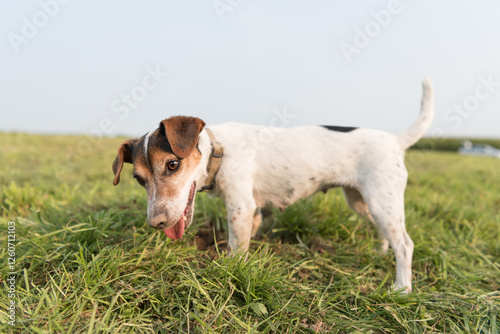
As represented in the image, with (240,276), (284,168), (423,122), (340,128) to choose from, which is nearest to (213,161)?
(284,168)

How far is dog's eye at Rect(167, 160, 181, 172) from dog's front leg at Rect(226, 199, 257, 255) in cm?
66

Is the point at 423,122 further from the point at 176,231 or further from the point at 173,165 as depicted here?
the point at 176,231

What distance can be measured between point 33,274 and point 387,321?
9.52ft

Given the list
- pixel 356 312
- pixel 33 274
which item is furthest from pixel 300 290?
pixel 33 274

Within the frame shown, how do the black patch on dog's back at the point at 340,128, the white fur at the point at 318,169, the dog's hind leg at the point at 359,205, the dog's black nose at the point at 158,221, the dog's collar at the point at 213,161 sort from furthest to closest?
the dog's hind leg at the point at 359,205
the black patch on dog's back at the point at 340,128
the white fur at the point at 318,169
the dog's collar at the point at 213,161
the dog's black nose at the point at 158,221

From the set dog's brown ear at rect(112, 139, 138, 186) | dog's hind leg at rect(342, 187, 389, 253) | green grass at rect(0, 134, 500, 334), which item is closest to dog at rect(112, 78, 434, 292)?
dog's brown ear at rect(112, 139, 138, 186)

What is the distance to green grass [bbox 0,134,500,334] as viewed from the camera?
7.23 ft

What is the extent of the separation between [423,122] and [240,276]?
2.53 m

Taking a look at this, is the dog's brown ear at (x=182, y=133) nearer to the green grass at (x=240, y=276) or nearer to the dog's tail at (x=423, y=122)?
the green grass at (x=240, y=276)

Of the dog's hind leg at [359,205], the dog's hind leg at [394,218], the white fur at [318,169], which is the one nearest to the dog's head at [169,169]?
the white fur at [318,169]

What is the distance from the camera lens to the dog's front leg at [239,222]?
2.86 m

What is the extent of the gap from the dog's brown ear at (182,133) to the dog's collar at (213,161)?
37 centimetres

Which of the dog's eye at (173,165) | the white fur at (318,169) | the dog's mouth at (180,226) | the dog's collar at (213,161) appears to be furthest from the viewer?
the white fur at (318,169)

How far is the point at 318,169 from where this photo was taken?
10.3ft
